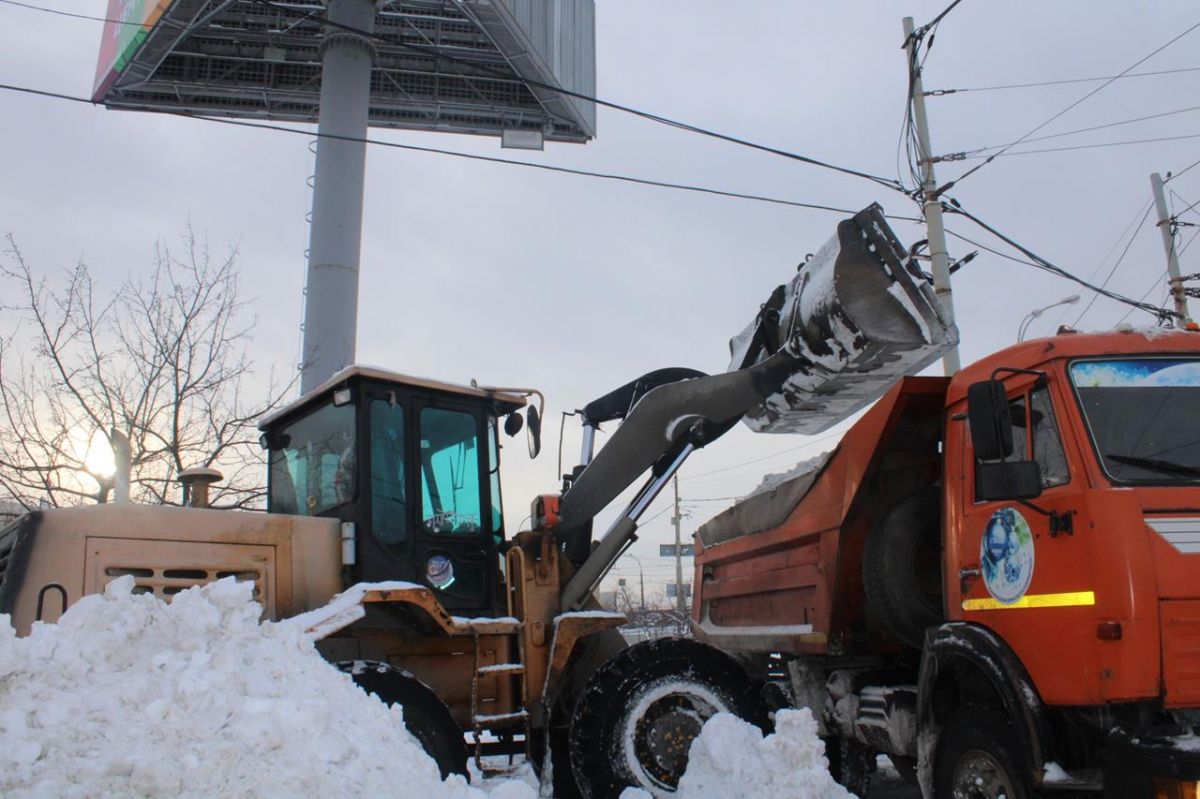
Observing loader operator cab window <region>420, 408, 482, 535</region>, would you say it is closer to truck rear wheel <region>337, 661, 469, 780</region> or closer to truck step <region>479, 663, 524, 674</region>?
truck step <region>479, 663, 524, 674</region>

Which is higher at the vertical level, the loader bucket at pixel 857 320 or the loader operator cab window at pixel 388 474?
the loader bucket at pixel 857 320

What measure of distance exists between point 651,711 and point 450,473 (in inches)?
82.8

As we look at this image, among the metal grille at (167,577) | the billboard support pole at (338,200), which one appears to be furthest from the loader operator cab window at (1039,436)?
the billboard support pole at (338,200)

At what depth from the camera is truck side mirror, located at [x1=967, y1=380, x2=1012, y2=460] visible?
4230mm

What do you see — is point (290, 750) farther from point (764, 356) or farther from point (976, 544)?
point (764, 356)

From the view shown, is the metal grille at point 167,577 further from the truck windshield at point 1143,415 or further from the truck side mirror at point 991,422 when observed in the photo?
the truck windshield at point 1143,415

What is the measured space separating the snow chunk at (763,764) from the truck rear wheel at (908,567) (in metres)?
0.82

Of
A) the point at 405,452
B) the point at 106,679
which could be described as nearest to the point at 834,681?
the point at 405,452

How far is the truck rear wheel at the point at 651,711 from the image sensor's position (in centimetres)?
584

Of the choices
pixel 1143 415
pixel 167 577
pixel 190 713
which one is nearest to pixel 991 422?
pixel 1143 415

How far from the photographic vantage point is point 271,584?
573 cm

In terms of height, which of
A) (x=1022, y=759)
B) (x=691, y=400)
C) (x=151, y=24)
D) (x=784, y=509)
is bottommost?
(x=1022, y=759)

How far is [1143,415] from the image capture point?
4156 mm

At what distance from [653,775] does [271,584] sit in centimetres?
263
